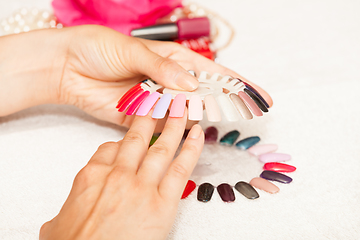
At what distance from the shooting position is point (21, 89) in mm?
703

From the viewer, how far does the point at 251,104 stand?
54 cm

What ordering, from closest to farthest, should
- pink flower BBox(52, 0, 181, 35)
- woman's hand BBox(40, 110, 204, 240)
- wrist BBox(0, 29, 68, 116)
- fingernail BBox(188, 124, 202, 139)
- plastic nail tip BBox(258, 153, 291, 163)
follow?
woman's hand BBox(40, 110, 204, 240) < fingernail BBox(188, 124, 202, 139) < plastic nail tip BBox(258, 153, 291, 163) < wrist BBox(0, 29, 68, 116) < pink flower BBox(52, 0, 181, 35)

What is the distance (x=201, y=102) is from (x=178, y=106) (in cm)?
4

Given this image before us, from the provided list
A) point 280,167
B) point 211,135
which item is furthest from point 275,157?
point 211,135

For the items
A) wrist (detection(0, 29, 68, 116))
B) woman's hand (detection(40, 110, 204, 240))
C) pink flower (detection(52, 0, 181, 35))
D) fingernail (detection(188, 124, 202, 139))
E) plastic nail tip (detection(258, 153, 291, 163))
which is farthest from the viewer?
pink flower (detection(52, 0, 181, 35))

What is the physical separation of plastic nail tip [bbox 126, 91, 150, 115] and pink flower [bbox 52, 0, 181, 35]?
0.47 m

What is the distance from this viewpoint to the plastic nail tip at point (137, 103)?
21.4 inches

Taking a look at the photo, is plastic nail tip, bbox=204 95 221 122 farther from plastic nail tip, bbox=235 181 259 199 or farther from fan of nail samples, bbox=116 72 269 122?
plastic nail tip, bbox=235 181 259 199

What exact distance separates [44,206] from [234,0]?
1209 millimetres

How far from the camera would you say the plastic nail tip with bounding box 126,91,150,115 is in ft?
1.78

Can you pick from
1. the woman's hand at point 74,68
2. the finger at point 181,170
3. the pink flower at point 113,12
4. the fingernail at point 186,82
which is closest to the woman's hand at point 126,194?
the finger at point 181,170

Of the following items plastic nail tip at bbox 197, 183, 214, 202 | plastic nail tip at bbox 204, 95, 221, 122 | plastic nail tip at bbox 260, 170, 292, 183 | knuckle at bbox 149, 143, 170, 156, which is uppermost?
plastic nail tip at bbox 204, 95, 221, 122

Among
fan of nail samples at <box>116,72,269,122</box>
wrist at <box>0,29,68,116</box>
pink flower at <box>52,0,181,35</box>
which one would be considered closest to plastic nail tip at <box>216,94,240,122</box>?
fan of nail samples at <box>116,72,269,122</box>

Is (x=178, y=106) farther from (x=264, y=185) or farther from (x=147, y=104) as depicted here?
(x=264, y=185)
